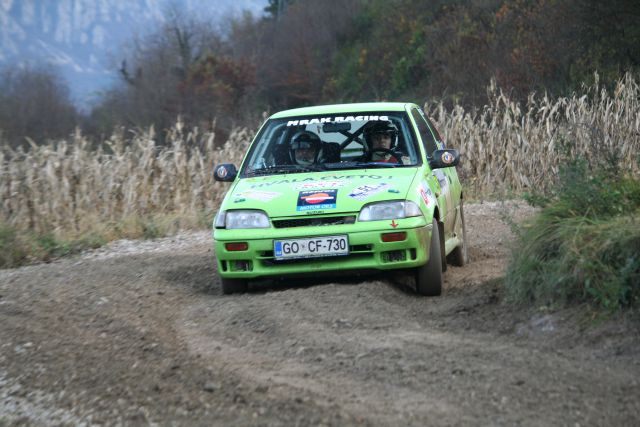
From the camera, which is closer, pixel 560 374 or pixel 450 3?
pixel 560 374

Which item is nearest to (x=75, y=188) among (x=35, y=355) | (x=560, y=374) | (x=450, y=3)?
(x=35, y=355)

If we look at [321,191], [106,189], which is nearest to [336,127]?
[321,191]

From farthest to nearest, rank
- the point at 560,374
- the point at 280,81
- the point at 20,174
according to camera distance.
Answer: the point at 280,81 → the point at 20,174 → the point at 560,374

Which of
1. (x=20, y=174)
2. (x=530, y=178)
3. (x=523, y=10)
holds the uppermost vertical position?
(x=523, y=10)

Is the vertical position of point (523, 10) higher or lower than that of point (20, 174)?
higher

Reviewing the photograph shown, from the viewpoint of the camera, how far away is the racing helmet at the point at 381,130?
9.11 m

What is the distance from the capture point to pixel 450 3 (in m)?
44.3

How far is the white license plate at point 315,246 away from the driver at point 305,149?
1404 millimetres

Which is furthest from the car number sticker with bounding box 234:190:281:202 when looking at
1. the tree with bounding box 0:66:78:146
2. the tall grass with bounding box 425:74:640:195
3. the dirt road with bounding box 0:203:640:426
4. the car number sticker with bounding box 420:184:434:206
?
the tree with bounding box 0:66:78:146

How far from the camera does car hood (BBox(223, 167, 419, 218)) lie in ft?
25.8

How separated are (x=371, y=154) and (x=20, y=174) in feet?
22.4

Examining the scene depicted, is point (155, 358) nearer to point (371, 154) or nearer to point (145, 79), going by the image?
point (371, 154)

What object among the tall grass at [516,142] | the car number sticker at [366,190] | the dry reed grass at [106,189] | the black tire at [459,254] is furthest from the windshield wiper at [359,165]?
the tall grass at [516,142]

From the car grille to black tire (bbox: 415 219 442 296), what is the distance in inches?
25.6
